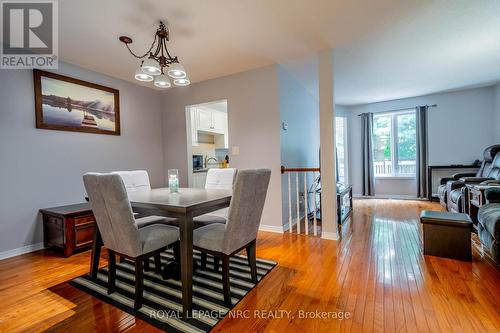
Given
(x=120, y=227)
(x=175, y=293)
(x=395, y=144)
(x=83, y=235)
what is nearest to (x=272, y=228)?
(x=175, y=293)

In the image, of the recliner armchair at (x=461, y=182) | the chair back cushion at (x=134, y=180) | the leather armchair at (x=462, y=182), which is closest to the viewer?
the chair back cushion at (x=134, y=180)

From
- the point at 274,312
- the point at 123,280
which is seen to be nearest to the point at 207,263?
the point at 123,280

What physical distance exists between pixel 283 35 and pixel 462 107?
4.91 metres

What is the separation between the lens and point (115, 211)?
1.54 metres

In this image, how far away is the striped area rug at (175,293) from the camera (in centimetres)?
148

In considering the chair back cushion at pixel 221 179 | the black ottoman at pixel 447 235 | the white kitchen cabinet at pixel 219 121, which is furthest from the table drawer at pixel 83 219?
the black ottoman at pixel 447 235

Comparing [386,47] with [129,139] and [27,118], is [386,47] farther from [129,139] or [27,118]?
[27,118]

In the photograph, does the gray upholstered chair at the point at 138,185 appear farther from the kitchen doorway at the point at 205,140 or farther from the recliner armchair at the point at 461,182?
the recliner armchair at the point at 461,182

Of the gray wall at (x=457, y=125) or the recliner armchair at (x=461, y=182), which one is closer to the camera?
the recliner armchair at (x=461, y=182)

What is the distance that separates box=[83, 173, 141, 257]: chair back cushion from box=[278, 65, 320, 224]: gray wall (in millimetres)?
2228

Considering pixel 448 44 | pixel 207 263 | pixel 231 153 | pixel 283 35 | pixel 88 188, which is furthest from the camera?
pixel 231 153

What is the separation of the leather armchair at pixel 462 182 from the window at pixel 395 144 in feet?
5.49

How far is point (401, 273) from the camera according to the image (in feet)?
6.70

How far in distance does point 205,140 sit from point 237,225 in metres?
4.25
